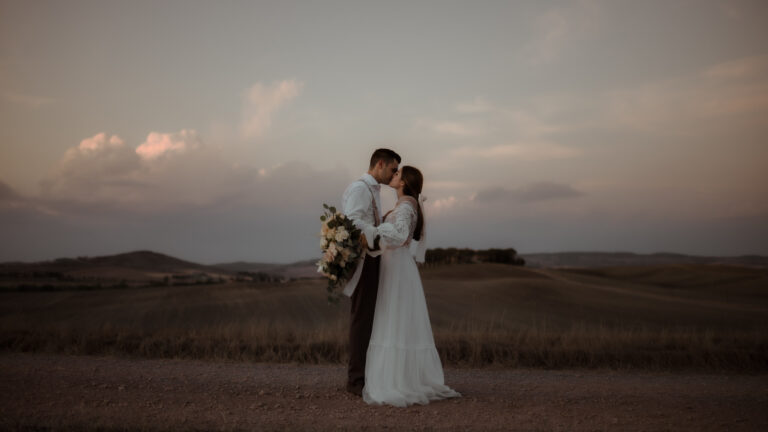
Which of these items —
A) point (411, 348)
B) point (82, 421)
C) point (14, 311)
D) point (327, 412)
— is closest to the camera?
point (82, 421)

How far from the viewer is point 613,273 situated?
184 feet

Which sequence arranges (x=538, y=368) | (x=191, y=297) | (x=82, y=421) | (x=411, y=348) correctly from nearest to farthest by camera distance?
(x=82, y=421)
(x=411, y=348)
(x=538, y=368)
(x=191, y=297)

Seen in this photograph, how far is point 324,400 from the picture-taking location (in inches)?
283

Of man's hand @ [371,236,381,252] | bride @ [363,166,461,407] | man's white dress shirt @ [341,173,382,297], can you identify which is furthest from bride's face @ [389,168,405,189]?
man's hand @ [371,236,381,252]

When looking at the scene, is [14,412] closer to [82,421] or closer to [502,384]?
[82,421]

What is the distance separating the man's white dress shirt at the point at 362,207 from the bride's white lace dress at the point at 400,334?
0.88 feet

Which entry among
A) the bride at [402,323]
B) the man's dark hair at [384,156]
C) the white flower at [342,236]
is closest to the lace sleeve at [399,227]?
the bride at [402,323]

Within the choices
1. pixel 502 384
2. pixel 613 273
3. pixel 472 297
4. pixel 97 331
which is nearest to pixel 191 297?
pixel 472 297

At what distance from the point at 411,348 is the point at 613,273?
53897 mm

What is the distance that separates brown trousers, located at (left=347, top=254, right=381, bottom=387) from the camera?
25.2 feet

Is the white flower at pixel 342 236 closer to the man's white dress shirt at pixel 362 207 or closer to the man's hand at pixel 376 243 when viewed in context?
the man's white dress shirt at pixel 362 207

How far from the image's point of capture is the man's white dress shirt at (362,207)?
755 cm

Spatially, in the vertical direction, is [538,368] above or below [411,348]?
below

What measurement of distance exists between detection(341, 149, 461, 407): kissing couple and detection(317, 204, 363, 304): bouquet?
20 centimetres
